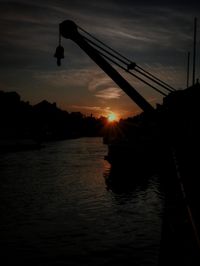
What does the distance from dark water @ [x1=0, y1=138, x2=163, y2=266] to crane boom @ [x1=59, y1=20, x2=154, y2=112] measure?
6.56m

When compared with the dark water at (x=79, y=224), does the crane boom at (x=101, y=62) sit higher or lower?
higher

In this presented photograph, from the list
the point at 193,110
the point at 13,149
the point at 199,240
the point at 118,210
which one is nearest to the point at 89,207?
the point at 118,210

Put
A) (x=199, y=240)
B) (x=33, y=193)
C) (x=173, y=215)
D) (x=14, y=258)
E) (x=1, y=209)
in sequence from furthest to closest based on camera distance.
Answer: (x=33, y=193) → (x=1, y=209) → (x=14, y=258) → (x=173, y=215) → (x=199, y=240)

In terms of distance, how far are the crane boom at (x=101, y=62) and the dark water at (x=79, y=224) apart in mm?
A: 6562

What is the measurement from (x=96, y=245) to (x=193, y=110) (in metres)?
7.72

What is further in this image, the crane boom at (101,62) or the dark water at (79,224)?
the dark water at (79,224)

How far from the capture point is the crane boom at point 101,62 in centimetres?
1480

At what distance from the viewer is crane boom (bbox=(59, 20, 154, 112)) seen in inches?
583

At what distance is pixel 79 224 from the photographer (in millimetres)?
20500

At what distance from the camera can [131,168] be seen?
168 feet

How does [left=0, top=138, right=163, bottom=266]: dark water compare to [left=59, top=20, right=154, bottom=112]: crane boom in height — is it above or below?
below

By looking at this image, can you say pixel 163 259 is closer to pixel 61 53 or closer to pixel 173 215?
pixel 173 215

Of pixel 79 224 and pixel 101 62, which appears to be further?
pixel 79 224

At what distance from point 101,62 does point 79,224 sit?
30.7 ft
